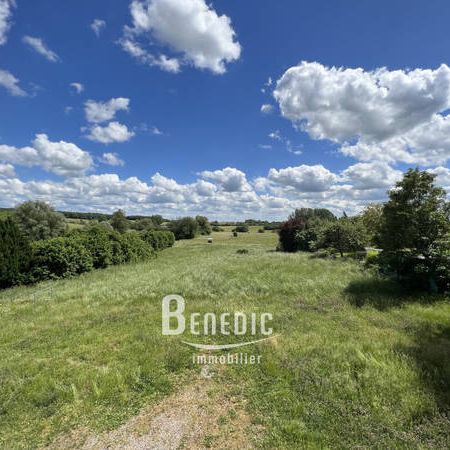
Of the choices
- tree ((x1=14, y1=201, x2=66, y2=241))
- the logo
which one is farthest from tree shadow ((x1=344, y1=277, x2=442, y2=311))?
tree ((x1=14, y1=201, x2=66, y2=241))

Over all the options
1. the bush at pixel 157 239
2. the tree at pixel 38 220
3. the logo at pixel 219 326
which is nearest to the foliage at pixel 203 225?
the bush at pixel 157 239

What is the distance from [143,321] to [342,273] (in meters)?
9.47

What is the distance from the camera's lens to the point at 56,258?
13891mm

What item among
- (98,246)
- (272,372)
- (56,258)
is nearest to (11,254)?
(56,258)

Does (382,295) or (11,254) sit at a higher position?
(11,254)

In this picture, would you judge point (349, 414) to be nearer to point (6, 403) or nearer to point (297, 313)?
point (297, 313)

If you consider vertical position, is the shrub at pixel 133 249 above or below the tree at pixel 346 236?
below

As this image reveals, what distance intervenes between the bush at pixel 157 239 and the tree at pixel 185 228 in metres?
18.9

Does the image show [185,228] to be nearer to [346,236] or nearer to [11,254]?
[346,236]

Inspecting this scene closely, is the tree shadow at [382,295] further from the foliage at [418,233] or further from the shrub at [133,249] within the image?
the shrub at [133,249]

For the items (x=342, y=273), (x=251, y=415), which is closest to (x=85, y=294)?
(x=251, y=415)

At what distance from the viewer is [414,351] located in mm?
5012

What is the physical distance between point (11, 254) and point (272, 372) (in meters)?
13.0

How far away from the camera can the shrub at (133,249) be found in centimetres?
2196
